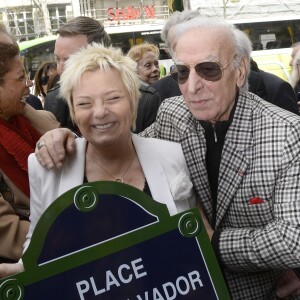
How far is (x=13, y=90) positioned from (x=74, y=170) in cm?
57

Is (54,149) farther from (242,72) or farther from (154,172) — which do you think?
(242,72)

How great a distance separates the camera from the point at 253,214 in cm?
199

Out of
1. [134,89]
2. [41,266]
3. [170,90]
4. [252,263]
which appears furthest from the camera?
[170,90]

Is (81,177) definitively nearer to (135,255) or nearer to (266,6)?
(135,255)

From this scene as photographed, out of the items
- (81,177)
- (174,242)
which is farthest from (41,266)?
(81,177)

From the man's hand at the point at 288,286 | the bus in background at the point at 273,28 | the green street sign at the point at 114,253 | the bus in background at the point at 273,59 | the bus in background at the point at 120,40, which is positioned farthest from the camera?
the bus in background at the point at 273,28

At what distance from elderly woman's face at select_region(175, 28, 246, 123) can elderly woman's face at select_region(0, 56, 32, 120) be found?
70 centimetres

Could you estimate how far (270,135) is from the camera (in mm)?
1976

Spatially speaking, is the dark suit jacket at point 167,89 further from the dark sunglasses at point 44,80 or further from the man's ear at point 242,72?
the dark sunglasses at point 44,80

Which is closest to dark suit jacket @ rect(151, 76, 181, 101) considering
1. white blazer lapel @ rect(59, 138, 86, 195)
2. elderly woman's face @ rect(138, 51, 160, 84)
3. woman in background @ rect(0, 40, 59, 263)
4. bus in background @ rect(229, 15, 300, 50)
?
elderly woman's face @ rect(138, 51, 160, 84)

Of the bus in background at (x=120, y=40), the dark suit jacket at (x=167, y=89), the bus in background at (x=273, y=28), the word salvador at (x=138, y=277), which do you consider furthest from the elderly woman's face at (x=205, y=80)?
the bus in background at (x=273, y=28)

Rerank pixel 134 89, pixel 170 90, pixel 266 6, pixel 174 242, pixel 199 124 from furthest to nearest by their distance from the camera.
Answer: pixel 266 6 < pixel 170 90 < pixel 199 124 < pixel 134 89 < pixel 174 242

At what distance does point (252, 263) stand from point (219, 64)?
0.75 metres

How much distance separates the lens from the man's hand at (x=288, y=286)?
2.12 metres
